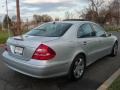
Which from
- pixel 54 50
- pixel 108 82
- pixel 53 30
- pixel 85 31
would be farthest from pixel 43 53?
pixel 85 31

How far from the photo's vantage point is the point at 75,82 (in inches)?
218

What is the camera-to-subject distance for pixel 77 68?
5.66m

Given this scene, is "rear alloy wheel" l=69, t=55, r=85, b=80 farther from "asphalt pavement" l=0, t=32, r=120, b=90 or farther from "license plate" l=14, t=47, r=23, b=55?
"license plate" l=14, t=47, r=23, b=55

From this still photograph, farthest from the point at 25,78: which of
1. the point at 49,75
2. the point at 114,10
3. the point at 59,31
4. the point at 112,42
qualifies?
the point at 114,10

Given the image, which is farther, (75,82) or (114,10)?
(114,10)

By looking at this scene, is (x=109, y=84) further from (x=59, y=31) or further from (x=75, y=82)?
(x=59, y=31)

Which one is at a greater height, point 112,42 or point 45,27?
point 45,27

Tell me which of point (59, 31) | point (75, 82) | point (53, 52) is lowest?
point (75, 82)

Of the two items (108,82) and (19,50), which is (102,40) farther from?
(19,50)

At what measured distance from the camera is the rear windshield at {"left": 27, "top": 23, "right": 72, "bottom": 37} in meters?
5.62

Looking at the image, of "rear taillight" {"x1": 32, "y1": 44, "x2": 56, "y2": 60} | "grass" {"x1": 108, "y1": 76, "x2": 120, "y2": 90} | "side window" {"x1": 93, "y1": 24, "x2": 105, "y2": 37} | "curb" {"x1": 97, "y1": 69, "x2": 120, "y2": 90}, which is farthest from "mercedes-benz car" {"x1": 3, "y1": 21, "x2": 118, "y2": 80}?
"grass" {"x1": 108, "y1": 76, "x2": 120, "y2": 90}

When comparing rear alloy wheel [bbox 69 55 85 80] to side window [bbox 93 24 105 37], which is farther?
side window [bbox 93 24 105 37]

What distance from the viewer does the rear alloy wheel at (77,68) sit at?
17.9ft

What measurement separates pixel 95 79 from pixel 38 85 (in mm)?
1493
